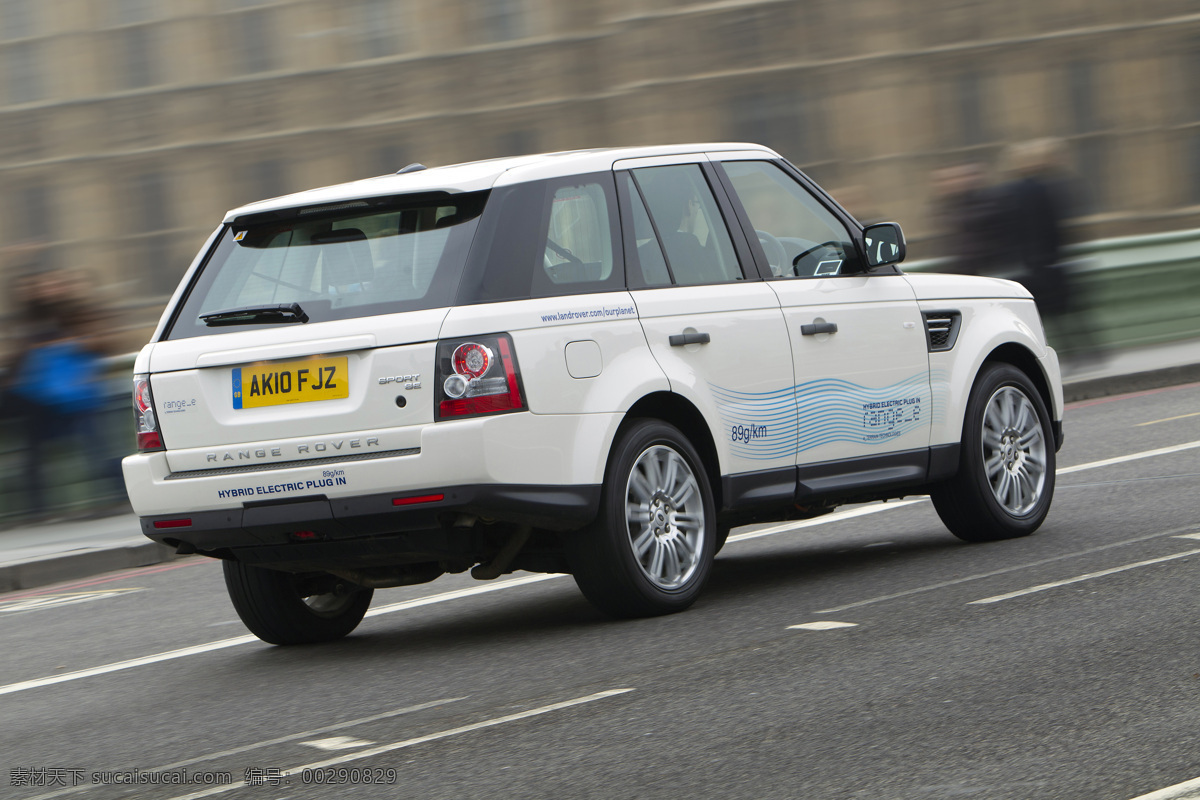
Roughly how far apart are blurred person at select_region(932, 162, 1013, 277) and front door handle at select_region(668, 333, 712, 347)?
379 inches

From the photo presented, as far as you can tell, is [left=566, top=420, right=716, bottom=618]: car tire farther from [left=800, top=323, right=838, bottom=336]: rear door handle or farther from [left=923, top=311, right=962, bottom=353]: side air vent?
[left=923, top=311, right=962, bottom=353]: side air vent

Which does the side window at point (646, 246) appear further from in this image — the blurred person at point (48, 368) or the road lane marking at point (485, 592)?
the blurred person at point (48, 368)

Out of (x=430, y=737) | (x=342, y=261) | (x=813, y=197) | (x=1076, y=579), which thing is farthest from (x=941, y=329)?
(x=430, y=737)

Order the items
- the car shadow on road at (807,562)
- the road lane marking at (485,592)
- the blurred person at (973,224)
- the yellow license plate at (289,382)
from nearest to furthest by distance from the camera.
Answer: the yellow license plate at (289,382)
the road lane marking at (485,592)
the car shadow on road at (807,562)
the blurred person at (973,224)

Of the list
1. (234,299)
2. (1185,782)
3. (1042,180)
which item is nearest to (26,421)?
(234,299)

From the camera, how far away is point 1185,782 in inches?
179

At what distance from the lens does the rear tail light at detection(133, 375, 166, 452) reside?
705cm

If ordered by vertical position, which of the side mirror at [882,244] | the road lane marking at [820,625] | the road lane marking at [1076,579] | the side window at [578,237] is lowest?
the road lane marking at [1076,579]

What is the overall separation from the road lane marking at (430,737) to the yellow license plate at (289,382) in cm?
148

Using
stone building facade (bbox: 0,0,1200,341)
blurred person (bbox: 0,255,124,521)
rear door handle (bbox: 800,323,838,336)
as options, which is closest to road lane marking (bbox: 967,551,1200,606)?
rear door handle (bbox: 800,323,838,336)

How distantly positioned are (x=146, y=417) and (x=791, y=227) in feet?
9.61

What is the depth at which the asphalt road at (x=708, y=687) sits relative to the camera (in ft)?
16.2

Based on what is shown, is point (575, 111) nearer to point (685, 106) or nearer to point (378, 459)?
point (685, 106)

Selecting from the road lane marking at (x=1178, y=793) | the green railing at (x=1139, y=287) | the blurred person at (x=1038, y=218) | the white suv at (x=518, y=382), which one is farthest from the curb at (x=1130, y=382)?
the road lane marking at (x=1178, y=793)
